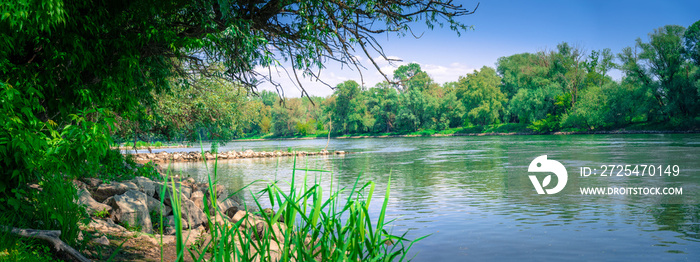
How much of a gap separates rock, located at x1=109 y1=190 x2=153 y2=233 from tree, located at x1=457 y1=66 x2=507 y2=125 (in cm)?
8832

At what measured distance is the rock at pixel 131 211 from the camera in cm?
774

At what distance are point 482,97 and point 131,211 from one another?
308 ft

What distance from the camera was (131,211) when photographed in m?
7.87

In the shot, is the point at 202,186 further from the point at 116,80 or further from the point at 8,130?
the point at 8,130

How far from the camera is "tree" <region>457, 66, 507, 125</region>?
92.1 meters

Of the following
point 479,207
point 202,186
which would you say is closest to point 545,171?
point 479,207

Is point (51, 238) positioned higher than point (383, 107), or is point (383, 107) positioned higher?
point (383, 107)

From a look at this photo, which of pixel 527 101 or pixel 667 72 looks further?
pixel 527 101

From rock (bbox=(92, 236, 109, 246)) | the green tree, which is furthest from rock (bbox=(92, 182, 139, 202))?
the green tree

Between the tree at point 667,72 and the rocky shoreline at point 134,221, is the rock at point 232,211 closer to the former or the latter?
the rocky shoreline at point 134,221

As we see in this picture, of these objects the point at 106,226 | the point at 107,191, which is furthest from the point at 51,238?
the point at 107,191

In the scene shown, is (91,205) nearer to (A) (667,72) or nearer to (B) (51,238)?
(B) (51,238)

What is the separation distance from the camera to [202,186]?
1552 centimetres

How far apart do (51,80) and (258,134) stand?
107 m
